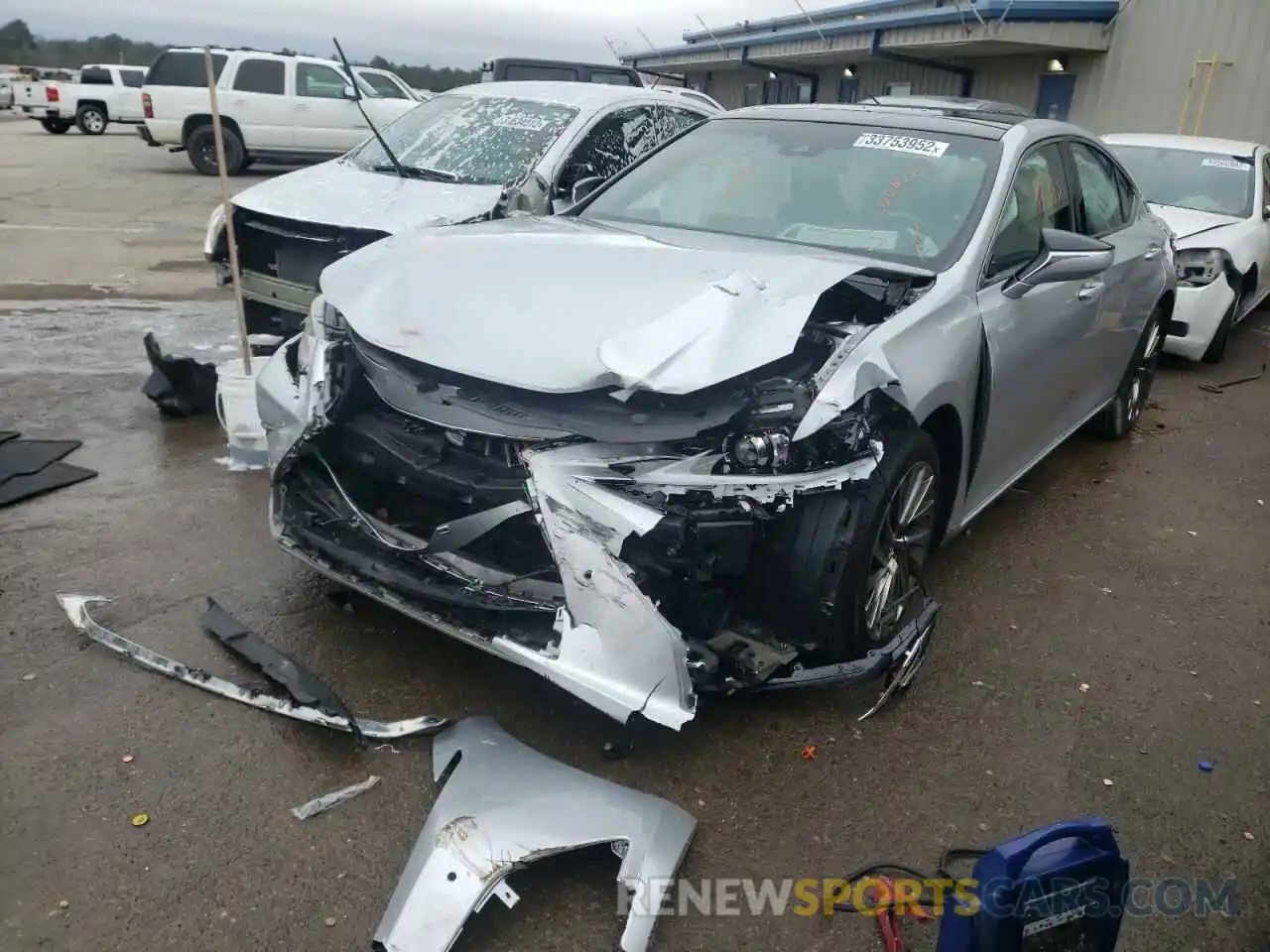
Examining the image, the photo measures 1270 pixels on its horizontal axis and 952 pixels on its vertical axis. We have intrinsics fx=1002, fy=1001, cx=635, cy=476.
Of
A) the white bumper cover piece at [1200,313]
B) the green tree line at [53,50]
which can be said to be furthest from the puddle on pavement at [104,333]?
the green tree line at [53,50]

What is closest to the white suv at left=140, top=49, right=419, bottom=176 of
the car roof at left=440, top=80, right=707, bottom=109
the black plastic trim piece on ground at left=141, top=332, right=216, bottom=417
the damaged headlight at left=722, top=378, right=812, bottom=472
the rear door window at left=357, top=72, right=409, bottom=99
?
the rear door window at left=357, top=72, right=409, bottom=99

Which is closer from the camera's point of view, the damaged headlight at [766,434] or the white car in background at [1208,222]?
the damaged headlight at [766,434]

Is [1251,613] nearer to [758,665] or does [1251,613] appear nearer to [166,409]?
[758,665]

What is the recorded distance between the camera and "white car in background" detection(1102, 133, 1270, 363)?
24.9 feet

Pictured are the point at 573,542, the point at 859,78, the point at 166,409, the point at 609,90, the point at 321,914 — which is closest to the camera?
the point at 321,914

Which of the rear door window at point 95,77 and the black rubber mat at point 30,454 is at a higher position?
the rear door window at point 95,77

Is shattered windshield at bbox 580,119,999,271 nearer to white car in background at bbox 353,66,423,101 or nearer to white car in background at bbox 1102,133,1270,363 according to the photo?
white car in background at bbox 1102,133,1270,363

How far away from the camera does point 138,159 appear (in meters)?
21.3

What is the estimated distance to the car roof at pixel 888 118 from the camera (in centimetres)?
413

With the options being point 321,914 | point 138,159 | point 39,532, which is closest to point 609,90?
point 39,532

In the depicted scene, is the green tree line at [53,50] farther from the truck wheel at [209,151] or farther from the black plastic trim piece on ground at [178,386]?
the black plastic trim piece on ground at [178,386]

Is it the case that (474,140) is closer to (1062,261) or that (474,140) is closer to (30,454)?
(30,454)

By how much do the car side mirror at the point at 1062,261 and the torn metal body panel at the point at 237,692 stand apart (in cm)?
258

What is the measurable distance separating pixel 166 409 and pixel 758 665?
13.4 feet
